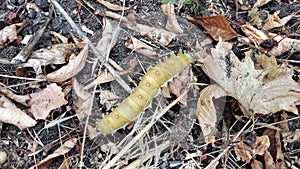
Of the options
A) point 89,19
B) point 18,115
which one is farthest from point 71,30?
point 18,115

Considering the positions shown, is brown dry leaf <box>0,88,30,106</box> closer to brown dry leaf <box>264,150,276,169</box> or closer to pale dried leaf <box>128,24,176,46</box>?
pale dried leaf <box>128,24,176,46</box>

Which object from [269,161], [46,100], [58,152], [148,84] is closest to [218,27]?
[148,84]

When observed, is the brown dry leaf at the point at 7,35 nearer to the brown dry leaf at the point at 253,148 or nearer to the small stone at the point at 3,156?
the small stone at the point at 3,156

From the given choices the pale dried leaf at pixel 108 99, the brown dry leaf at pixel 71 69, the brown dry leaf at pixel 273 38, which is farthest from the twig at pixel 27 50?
the brown dry leaf at pixel 273 38

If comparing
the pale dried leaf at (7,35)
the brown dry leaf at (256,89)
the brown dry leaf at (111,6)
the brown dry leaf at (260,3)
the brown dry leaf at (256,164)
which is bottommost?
the brown dry leaf at (256,164)

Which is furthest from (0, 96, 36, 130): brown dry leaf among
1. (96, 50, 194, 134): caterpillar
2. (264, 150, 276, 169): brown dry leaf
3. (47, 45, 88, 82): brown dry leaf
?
(264, 150, 276, 169): brown dry leaf

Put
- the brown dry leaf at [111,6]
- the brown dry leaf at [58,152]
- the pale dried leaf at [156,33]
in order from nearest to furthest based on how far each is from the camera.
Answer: the brown dry leaf at [58,152], the pale dried leaf at [156,33], the brown dry leaf at [111,6]

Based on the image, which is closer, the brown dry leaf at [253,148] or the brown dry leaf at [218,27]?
the brown dry leaf at [253,148]

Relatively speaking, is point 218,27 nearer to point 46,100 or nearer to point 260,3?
point 260,3
